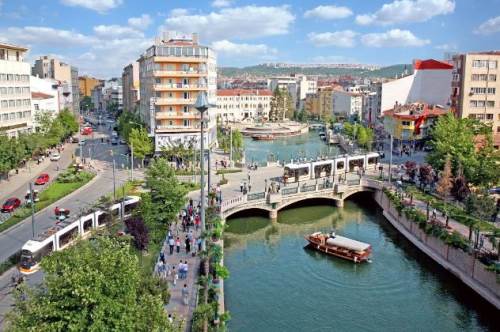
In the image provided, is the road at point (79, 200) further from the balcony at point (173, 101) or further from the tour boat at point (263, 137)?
the tour boat at point (263, 137)

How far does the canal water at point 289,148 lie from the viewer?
92.4 metres

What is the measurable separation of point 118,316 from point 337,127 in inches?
4711

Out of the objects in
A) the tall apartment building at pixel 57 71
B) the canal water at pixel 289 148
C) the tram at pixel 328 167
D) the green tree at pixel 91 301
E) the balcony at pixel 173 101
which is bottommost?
the canal water at pixel 289 148

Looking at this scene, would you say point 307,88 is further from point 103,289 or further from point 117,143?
point 103,289

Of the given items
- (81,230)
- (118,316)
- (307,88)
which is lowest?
(81,230)

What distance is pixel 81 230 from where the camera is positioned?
35094 millimetres

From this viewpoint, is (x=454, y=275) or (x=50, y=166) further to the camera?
(x=50, y=166)

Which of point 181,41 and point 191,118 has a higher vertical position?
point 181,41

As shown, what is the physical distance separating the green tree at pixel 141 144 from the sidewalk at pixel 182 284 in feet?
85.7

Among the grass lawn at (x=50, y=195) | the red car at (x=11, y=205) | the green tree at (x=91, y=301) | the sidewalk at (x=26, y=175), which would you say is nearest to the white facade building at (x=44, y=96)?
the sidewalk at (x=26, y=175)

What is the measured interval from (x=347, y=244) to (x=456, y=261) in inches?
309

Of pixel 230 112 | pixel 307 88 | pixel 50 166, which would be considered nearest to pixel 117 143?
pixel 50 166

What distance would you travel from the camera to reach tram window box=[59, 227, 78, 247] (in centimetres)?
3316

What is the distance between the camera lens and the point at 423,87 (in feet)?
346
